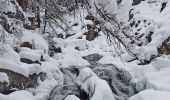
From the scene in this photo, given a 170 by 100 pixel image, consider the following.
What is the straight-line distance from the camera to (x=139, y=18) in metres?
18.5

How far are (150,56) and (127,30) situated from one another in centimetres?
868

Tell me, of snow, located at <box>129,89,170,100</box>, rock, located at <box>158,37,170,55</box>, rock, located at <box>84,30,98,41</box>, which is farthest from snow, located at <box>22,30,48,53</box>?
rock, located at <box>84,30,98,41</box>

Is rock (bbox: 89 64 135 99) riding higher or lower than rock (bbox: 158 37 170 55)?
lower

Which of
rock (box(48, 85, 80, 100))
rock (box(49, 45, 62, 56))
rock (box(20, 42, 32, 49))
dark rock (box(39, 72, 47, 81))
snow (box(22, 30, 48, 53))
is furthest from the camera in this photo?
rock (box(49, 45, 62, 56))

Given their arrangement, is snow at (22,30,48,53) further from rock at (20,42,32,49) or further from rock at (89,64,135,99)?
rock at (89,64,135,99)

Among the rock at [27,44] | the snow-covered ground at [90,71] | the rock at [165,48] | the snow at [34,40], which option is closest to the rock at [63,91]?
the snow-covered ground at [90,71]

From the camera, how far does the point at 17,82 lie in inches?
364

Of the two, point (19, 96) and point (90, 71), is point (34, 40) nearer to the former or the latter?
point (90, 71)

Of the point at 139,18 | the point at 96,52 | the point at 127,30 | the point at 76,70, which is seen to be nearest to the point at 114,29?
the point at 127,30

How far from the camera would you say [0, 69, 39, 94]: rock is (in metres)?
8.75

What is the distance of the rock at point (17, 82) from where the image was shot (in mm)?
8750

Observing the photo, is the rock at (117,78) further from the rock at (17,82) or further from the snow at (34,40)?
the rock at (17,82)

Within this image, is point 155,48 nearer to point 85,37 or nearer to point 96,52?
point 96,52

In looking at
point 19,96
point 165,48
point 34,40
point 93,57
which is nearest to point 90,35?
point 93,57
